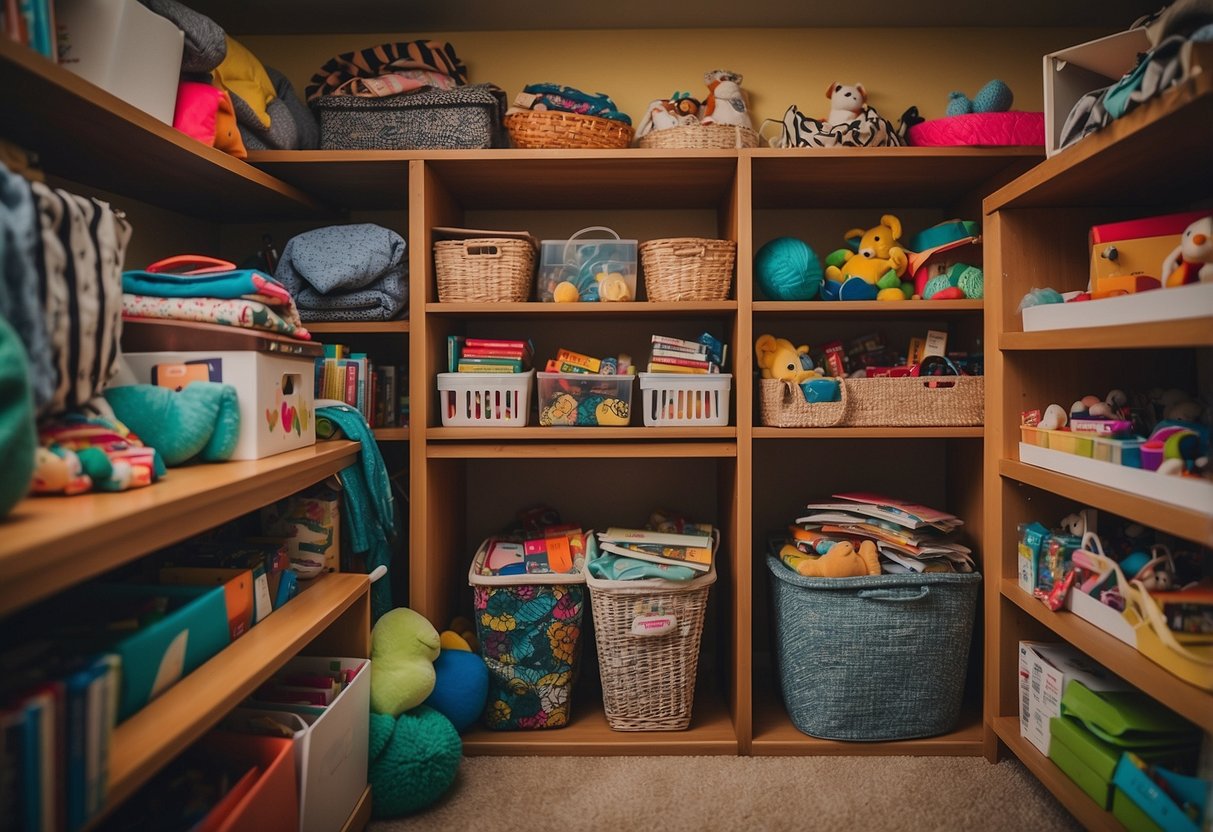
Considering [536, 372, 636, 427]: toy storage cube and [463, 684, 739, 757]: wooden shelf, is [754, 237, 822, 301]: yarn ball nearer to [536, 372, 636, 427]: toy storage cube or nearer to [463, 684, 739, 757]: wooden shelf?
[536, 372, 636, 427]: toy storage cube

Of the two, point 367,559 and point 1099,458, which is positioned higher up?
point 1099,458

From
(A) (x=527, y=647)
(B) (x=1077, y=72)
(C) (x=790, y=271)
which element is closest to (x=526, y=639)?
(A) (x=527, y=647)

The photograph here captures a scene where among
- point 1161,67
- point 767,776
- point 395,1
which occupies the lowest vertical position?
point 767,776

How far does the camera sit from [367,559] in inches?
70.6

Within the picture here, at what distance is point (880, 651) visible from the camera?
1.78 m

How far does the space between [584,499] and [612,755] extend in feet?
2.55

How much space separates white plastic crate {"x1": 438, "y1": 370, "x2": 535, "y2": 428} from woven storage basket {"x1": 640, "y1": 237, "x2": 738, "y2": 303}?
44 cm

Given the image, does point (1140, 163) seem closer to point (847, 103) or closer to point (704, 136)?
point (847, 103)

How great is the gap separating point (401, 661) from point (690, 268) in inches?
47.2

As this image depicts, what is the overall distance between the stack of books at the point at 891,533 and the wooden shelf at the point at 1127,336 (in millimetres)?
501

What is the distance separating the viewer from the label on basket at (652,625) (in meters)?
1.76

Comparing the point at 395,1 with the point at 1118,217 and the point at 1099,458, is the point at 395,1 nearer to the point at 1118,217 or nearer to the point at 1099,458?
the point at 1118,217

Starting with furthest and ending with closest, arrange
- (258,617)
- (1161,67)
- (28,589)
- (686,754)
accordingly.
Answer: (686,754) → (258,617) → (1161,67) → (28,589)

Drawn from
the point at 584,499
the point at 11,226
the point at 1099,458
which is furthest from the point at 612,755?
the point at 11,226
